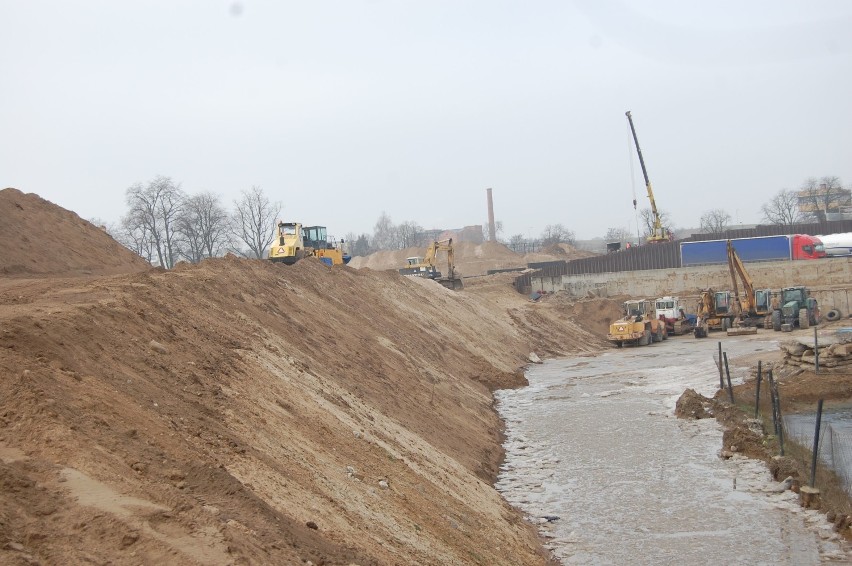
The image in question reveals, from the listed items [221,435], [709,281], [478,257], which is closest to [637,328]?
[709,281]

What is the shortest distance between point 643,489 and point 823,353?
Answer: 12139mm

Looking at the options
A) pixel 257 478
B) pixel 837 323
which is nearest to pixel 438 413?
pixel 257 478

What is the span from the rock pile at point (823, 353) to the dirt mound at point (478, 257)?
59.9 meters

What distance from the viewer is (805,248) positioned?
56.9m

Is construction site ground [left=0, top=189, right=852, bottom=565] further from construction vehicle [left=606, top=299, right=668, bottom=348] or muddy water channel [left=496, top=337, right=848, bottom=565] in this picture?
construction vehicle [left=606, top=299, right=668, bottom=348]

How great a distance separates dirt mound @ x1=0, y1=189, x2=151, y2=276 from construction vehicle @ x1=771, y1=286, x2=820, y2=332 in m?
32.4

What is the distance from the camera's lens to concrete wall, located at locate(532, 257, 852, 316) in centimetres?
5025

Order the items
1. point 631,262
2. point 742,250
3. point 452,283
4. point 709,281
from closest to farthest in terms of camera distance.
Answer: point 452,283, point 709,281, point 742,250, point 631,262

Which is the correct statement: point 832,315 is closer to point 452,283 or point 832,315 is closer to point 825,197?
point 452,283

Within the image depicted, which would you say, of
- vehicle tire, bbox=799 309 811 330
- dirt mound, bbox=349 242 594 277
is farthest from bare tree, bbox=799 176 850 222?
vehicle tire, bbox=799 309 811 330

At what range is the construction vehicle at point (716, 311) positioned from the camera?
148 feet

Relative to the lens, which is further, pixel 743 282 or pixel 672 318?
pixel 672 318

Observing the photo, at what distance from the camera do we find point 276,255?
37.5m

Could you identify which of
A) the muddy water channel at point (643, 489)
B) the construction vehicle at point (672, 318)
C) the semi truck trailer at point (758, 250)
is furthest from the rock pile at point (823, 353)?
the semi truck trailer at point (758, 250)
